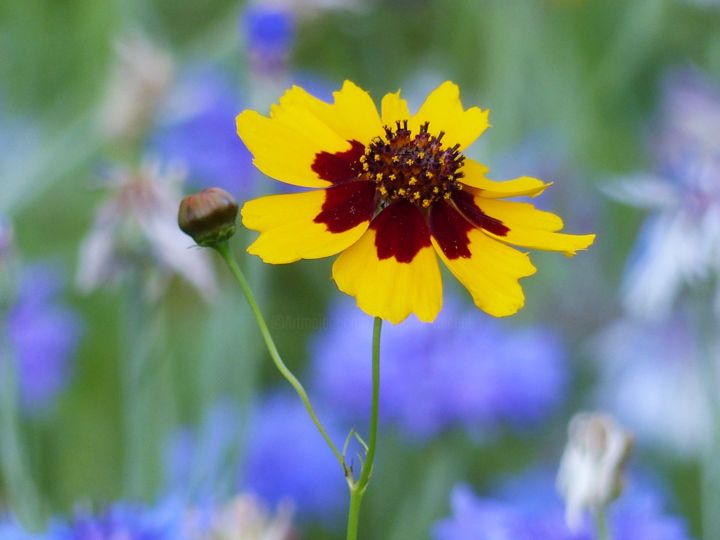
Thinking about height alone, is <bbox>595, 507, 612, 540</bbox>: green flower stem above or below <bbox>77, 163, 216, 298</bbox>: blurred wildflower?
below

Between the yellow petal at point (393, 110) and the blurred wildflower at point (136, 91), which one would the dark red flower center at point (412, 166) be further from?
the blurred wildflower at point (136, 91)

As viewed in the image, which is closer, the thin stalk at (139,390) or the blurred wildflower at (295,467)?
the thin stalk at (139,390)

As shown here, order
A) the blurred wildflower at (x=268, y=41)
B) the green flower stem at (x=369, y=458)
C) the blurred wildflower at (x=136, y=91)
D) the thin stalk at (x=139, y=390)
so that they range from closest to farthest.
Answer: the green flower stem at (x=369, y=458) → the thin stalk at (x=139, y=390) → the blurred wildflower at (x=268, y=41) → the blurred wildflower at (x=136, y=91)

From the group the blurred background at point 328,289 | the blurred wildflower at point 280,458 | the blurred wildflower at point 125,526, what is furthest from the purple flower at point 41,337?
the blurred wildflower at point 125,526

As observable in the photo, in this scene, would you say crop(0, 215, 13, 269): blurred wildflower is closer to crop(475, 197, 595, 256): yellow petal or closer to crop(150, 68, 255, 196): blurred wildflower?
crop(475, 197, 595, 256): yellow petal

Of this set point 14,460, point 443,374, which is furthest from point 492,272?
point 443,374

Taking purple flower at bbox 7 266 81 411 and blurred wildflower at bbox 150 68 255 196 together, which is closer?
purple flower at bbox 7 266 81 411

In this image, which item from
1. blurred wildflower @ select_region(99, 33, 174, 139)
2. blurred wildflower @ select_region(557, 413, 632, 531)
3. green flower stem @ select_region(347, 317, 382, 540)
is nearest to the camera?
green flower stem @ select_region(347, 317, 382, 540)

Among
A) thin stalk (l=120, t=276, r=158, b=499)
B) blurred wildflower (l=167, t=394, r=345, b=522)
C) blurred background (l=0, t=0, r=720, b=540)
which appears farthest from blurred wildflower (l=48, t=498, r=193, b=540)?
blurred wildflower (l=167, t=394, r=345, b=522)
